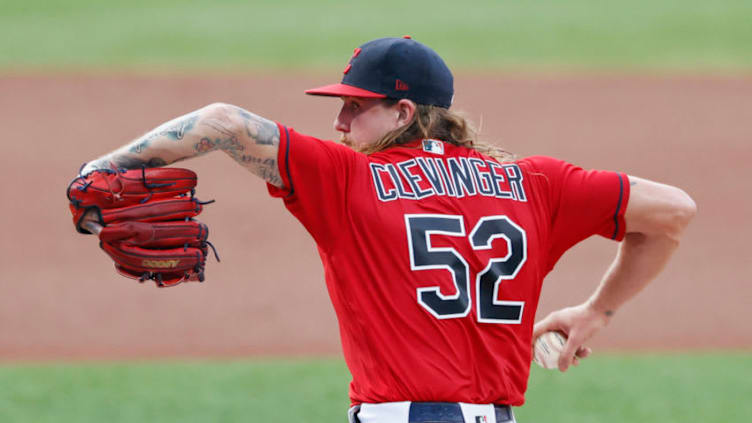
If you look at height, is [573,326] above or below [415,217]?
below

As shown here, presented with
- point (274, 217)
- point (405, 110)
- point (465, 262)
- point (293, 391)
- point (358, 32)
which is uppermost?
point (405, 110)

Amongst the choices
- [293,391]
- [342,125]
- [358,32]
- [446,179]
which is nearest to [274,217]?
[293,391]

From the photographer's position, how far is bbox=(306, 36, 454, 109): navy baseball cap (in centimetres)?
297

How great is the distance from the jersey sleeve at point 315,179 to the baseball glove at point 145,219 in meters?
0.29

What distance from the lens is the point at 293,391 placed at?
6.99m

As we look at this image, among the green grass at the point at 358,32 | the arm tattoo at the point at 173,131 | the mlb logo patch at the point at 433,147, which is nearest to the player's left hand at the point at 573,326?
the mlb logo patch at the point at 433,147

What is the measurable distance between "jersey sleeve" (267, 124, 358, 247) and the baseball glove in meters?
0.29

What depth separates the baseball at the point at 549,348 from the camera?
347 centimetres

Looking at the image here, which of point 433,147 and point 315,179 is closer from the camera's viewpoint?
point 315,179

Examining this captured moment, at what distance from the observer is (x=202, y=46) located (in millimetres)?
15266

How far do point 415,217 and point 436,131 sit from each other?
42 cm

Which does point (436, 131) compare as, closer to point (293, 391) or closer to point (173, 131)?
point (173, 131)

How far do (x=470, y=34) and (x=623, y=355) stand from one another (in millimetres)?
9084

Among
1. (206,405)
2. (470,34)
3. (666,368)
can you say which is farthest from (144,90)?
(666,368)
